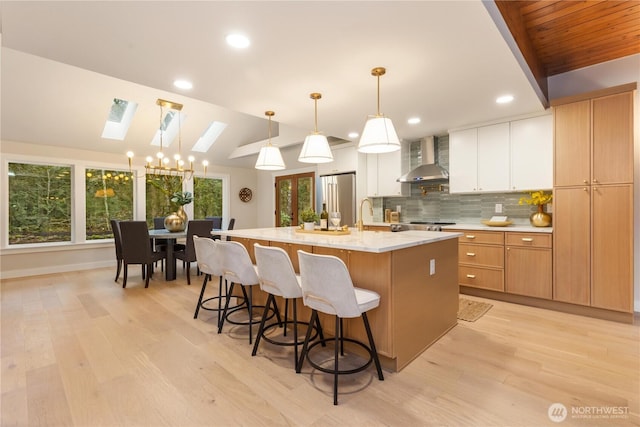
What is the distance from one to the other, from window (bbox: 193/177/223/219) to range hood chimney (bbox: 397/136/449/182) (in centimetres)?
503

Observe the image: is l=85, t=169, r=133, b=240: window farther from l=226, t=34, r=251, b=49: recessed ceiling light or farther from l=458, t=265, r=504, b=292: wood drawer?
l=458, t=265, r=504, b=292: wood drawer

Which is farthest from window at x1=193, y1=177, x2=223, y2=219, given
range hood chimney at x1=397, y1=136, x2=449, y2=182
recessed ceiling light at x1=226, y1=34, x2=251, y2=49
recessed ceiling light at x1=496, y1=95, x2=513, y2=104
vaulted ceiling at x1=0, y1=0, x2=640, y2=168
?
recessed ceiling light at x1=496, y1=95, x2=513, y2=104

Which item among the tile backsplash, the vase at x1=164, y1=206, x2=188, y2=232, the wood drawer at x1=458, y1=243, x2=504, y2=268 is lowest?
the wood drawer at x1=458, y1=243, x2=504, y2=268

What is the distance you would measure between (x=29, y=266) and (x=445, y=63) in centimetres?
691

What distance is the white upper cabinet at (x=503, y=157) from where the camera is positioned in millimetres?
3623

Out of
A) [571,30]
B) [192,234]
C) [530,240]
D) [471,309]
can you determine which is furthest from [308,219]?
[571,30]

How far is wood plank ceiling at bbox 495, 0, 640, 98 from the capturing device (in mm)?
2496

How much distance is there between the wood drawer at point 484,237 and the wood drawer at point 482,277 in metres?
0.34

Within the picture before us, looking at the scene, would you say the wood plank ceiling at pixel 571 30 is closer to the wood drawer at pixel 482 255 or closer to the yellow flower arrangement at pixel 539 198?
the yellow flower arrangement at pixel 539 198

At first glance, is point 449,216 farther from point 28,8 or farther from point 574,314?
point 28,8

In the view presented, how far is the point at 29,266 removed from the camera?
5152 mm

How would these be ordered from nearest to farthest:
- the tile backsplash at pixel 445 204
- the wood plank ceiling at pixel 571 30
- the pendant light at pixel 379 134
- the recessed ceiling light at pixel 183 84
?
1. the pendant light at pixel 379 134
2. the wood plank ceiling at pixel 571 30
3. the recessed ceiling light at pixel 183 84
4. the tile backsplash at pixel 445 204

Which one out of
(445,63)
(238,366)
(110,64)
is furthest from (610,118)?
(110,64)

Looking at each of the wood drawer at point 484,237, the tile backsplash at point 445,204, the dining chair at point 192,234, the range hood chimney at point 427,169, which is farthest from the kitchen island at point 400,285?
the dining chair at point 192,234
